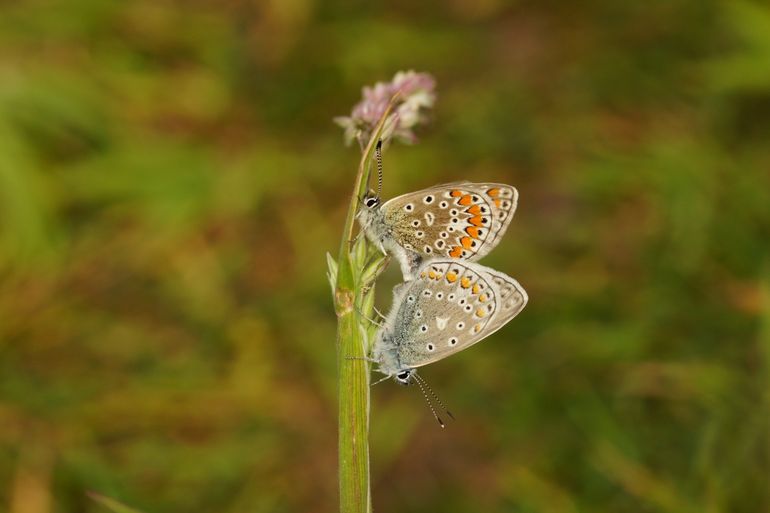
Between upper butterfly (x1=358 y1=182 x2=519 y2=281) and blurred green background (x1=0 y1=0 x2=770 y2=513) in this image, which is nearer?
upper butterfly (x1=358 y1=182 x2=519 y2=281)

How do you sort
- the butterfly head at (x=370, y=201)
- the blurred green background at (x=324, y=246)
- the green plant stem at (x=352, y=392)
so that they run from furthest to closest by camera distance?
the blurred green background at (x=324, y=246) → the butterfly head at (x=370, y=201) → the green plant stem at (x=352, y=392)

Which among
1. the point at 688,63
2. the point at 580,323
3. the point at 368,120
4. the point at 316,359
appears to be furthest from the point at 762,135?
the point at 368,120

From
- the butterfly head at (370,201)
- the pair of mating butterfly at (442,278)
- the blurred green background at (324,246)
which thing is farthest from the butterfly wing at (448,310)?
the blurred green background at (324,246)

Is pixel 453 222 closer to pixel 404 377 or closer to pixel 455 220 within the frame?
pixel 455 220

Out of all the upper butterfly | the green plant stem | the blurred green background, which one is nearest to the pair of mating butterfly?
the upper butterfly

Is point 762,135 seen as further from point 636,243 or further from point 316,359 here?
point 316,359

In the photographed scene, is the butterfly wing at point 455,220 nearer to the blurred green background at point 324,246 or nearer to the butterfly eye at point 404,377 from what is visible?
the butterfly eye at point 404,377

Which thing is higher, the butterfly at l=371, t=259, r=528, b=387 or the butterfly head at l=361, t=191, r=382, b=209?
the butterfly head at l=361, t=191, r=382, b=209

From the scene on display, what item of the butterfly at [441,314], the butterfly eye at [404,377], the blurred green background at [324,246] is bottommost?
the butterfly eye at [404,377]

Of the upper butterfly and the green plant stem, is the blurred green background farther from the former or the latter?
the green plant stem
